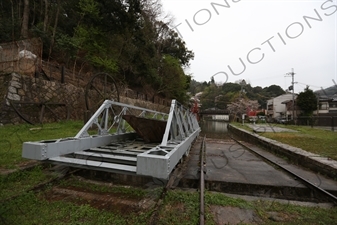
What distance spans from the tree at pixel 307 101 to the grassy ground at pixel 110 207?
108ft

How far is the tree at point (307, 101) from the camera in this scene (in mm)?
28337

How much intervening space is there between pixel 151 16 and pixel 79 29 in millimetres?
12717

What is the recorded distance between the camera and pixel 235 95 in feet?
185

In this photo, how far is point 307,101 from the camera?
28625mm

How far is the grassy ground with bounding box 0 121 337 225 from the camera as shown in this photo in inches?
79.8

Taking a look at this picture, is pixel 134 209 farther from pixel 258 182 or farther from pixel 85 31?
pixel 85 31

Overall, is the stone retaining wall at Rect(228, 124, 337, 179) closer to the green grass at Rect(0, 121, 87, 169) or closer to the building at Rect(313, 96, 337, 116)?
the green grass at Rect(0, 121, 87, 169)

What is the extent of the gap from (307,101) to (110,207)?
35.1 meters

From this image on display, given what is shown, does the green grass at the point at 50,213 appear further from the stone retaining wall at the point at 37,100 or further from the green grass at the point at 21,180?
the stone retaining wall at the point at 37,100

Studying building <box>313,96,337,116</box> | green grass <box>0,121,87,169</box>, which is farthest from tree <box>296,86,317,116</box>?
green grass <box>0,121,87,169</box>

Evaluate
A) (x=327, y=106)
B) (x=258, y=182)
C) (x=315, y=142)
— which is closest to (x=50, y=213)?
(x=258, y=182)

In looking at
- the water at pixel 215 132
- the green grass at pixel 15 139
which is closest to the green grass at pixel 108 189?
the green grass at pixel 15 139

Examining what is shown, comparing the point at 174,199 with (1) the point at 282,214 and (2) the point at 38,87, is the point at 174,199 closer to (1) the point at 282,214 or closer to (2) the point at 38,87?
(1) the point at 282,214

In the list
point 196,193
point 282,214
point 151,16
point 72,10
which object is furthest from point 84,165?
point 151,16
